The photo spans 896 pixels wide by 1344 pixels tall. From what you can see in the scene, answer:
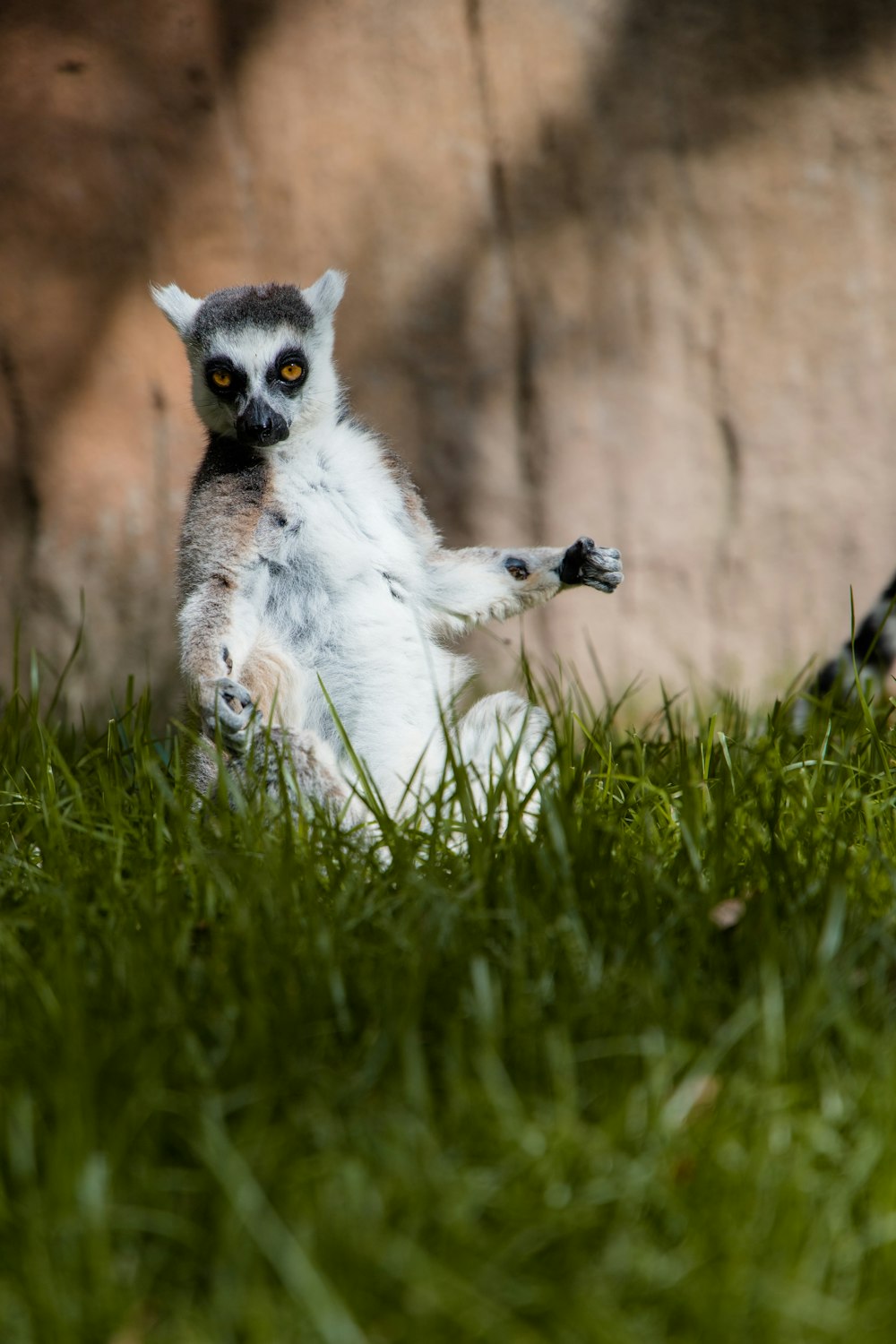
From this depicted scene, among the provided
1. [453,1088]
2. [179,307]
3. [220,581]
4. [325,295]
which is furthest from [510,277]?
[453,1088]

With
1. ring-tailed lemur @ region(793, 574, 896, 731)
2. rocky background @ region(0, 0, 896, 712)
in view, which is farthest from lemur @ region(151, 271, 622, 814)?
rocky background @ region(0, 0, 896, 712)

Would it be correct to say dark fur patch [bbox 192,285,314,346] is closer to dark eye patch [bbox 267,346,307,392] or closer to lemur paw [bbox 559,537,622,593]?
dark eye patch [bbox 267,346,307,392]

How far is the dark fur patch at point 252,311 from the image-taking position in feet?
7.82

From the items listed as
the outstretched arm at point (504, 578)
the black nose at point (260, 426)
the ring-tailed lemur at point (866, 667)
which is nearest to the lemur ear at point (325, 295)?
the black nose at point (260, 426)

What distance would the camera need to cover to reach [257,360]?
2346mm

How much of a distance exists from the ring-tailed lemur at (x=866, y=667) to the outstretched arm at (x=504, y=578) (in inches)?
23.0

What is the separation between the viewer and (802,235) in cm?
396

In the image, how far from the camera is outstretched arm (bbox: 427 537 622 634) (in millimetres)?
2500

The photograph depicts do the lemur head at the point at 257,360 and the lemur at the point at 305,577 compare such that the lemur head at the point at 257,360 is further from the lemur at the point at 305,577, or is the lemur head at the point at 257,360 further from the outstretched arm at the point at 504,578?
the outstretched arm at the point at 504,578

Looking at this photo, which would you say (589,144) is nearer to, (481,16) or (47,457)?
(481,16)

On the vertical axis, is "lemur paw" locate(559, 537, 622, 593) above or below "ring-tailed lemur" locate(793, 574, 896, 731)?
above

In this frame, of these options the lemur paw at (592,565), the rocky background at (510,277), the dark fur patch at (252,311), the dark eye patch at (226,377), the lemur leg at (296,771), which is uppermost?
the rocky background at (510,277)

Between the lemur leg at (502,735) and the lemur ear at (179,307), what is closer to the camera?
the lemur leg at (502,735)

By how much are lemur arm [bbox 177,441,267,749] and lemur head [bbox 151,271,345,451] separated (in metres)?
0.08
